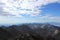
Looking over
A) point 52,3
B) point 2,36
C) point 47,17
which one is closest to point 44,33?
point 47,17

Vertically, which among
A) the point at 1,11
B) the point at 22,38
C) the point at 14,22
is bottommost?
the point at 22,38

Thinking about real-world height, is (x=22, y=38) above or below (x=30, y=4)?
below

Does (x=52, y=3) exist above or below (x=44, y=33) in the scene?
above

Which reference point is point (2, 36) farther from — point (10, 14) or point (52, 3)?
point (52, 3)

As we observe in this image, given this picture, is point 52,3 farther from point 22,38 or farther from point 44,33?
point 22,38

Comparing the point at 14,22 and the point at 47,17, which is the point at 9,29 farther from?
the point at 47,17

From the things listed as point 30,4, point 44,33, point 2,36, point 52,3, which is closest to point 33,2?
point 30,4

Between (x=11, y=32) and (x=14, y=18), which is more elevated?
(x=14, y=18)

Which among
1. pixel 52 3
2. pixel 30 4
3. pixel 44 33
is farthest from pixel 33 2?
pixel 44 33
